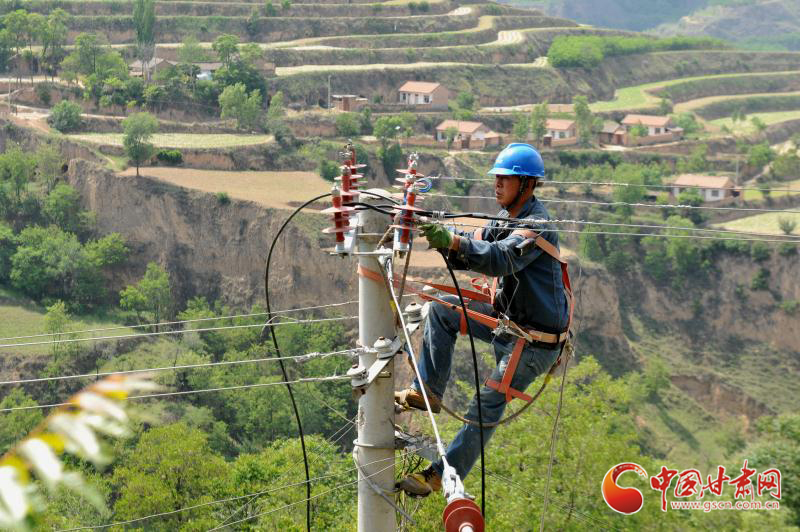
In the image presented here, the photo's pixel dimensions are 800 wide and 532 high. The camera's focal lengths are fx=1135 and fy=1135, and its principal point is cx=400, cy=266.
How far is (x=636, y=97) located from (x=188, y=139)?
4669cm

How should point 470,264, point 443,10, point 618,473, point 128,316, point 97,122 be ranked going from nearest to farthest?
point 470,264
point 618,473
point 128,316
point 97,122
point 443,10

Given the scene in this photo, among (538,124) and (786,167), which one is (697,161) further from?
(538,124)

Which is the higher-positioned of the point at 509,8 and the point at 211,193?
the point at 509,8

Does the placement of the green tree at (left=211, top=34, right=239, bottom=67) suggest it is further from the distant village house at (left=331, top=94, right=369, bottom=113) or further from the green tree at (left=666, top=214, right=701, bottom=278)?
the green tree at (left=666, top=214, right=701, bottom=278)

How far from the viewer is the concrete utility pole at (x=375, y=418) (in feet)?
22.3

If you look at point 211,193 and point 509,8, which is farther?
point 509,8

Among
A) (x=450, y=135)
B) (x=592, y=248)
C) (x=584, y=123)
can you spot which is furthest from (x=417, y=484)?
(x=584, y=123)

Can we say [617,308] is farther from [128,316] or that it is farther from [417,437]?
[417,437]

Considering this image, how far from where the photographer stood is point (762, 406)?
180ft

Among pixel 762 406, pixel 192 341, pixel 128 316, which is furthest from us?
pixel 762 406

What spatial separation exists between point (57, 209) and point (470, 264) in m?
52.4

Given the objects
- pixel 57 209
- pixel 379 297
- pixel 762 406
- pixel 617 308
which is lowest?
pixel 762 406

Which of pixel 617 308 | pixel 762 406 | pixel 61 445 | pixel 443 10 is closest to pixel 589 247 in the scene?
pixel 617 308

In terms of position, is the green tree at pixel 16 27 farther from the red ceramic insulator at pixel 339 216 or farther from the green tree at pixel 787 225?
the red ceramic insulator at pixel 339 216
